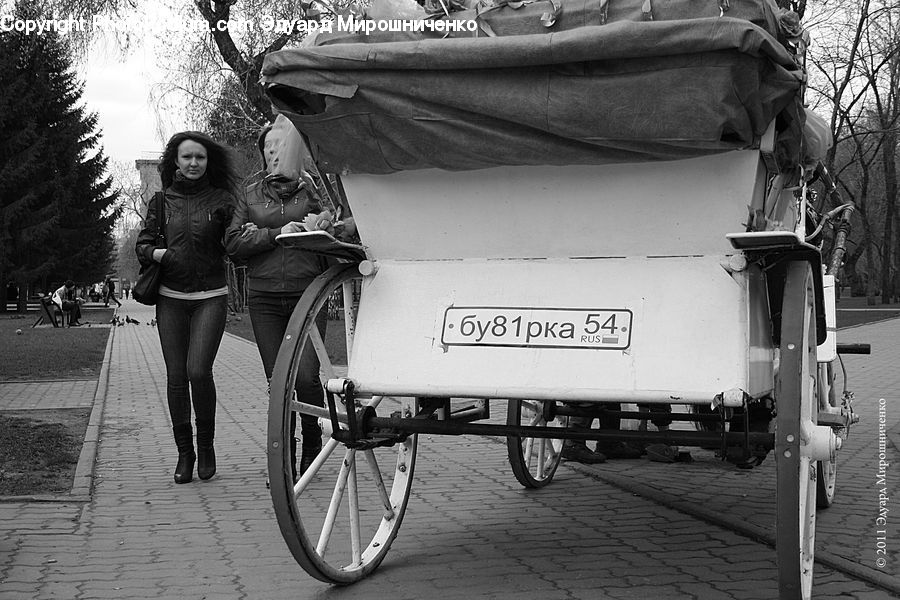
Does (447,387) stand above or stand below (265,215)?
below

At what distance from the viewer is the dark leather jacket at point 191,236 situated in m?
6.23

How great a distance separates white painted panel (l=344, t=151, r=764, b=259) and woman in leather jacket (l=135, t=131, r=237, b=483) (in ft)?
7.81

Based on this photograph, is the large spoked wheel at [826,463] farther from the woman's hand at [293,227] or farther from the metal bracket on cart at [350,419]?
the woman's hand at [293,227]

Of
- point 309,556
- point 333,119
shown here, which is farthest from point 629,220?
point 309,556

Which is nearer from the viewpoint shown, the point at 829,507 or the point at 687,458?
the point at 829,507

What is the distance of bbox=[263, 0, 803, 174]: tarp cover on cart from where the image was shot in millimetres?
3316

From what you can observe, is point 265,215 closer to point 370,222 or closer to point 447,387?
point 370,222

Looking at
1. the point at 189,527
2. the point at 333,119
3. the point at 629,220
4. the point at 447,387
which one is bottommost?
the point at 189,527

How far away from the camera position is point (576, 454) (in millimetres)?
6758

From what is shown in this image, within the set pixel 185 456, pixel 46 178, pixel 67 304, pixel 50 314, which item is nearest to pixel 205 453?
pixel 185 456

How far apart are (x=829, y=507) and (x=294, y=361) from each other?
318 centimetres

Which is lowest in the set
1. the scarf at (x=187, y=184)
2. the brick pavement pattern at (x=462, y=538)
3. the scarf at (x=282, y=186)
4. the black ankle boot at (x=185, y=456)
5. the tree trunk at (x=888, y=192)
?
the brick pavement pattern at (x=462, y=538)

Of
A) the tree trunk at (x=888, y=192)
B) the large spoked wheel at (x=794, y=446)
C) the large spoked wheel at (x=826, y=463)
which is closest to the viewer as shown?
the large spoked wheel at (x=794, y=446)

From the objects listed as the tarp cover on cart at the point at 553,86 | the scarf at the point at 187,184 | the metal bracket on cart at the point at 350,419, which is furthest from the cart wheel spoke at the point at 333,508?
the scarf at the point at 187,184
